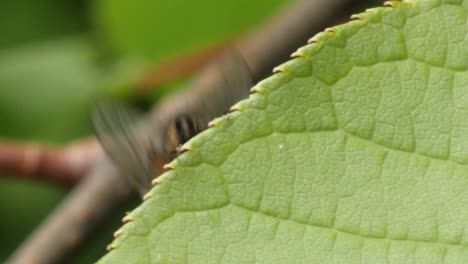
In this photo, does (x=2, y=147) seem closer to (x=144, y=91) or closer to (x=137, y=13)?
(x=144, y=91)

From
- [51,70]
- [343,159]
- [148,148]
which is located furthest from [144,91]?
[343,159]

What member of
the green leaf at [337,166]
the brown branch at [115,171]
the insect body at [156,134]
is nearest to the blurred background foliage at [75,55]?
the brown branch at [115,171]

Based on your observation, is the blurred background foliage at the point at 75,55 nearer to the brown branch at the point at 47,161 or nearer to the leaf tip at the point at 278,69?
the brown branch at the point at 47,161

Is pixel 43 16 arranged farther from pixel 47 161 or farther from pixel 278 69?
pixel 278 69

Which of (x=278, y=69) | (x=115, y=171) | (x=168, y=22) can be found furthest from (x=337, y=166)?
(x=168, y=22)

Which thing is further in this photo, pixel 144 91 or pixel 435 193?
pixel 144 91
